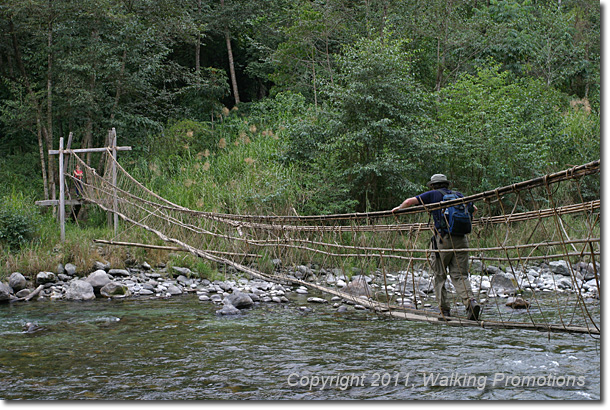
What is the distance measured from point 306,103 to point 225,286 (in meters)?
8.28

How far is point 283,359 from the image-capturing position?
4035mm

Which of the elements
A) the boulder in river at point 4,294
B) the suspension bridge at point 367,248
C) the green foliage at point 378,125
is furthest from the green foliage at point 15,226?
the green foliage at point 378,125

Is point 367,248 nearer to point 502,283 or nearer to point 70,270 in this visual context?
point 502,283

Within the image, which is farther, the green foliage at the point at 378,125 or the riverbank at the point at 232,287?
the green foliage at the point at 378,125

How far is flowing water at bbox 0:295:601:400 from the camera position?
330 cm

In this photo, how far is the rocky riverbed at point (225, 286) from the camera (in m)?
6.53

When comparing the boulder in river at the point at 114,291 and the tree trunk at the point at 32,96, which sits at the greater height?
the tree trunk at the point at 32,96

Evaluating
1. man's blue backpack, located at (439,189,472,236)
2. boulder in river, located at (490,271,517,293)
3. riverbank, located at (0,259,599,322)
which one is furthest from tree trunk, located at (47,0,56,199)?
man's blue backpack, located at (439,189,472,236)

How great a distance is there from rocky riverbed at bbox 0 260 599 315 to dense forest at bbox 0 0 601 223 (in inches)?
72.5

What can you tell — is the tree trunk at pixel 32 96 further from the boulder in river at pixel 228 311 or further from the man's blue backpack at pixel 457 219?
the man's blue backpack at pixel 457 219

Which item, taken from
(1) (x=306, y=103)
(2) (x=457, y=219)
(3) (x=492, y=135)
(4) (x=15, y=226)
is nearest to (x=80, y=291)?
(4) (x=15, y=226)

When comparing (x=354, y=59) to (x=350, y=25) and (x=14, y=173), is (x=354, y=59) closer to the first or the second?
(x=350, y=25)

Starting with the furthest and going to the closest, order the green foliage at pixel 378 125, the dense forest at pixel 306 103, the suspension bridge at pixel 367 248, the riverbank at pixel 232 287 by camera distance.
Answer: the dense forest at pixel 306 103, the green foliage at pixel 378 125, the riverbank at pixel 232 287, the suspension bridge at pixel 367 248

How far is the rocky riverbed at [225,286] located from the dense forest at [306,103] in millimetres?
1843
